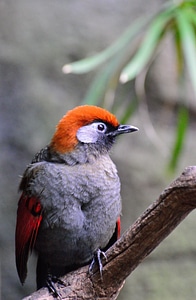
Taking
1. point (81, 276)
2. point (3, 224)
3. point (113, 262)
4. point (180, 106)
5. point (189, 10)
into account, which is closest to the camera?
point (113, 262)

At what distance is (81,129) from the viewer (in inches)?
112

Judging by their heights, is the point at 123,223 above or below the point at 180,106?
below

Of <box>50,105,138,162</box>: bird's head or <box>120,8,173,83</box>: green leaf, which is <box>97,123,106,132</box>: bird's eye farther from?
<box>120,8,173,83</box>: green leaf

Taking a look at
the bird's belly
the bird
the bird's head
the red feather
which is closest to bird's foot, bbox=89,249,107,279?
the bird

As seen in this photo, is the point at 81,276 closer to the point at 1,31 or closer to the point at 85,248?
the point at 85,248

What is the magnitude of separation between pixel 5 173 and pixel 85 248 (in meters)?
1.56

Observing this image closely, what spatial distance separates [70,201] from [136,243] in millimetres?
463

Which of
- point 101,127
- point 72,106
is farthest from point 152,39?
point 72,106

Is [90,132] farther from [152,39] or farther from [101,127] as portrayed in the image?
[152,39]

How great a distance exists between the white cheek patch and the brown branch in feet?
1.83


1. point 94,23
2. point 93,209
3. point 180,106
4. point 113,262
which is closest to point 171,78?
point 180,106

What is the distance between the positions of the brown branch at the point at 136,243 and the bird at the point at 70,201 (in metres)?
0.08

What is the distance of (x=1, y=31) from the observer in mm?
4332

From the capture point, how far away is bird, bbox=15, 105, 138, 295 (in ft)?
8.79
